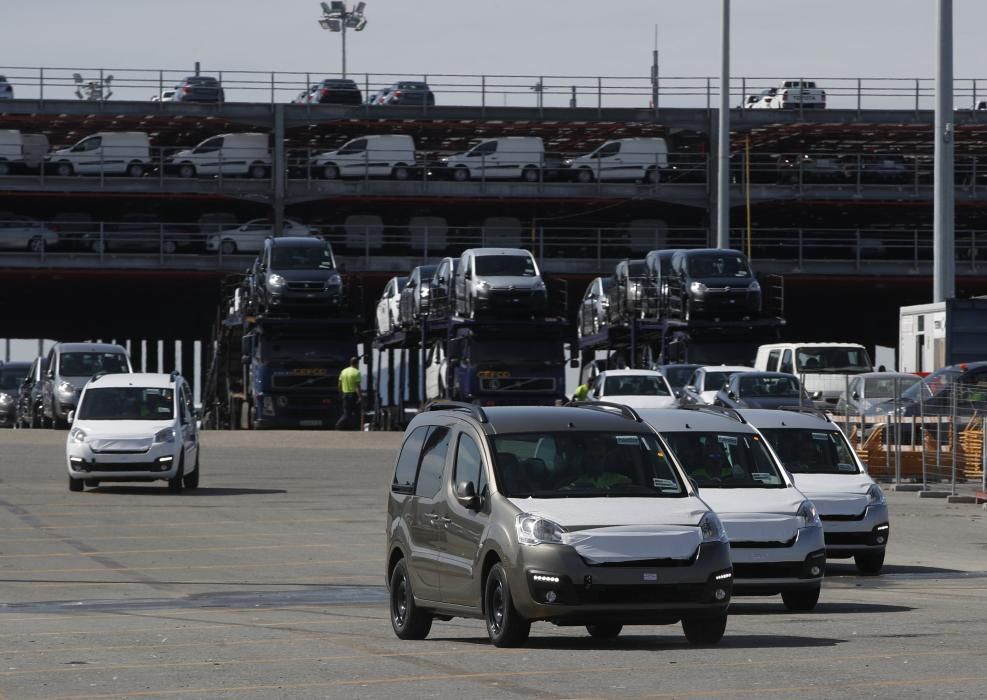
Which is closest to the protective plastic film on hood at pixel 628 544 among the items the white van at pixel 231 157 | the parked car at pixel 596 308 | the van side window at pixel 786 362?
the van side window at pixel 786 362

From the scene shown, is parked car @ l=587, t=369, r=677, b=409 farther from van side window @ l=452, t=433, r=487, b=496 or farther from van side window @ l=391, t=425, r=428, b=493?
van side window @ l=452, t=433, r=487, b=496

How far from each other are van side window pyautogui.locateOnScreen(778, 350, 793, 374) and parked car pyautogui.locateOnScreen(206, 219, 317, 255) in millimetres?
28692

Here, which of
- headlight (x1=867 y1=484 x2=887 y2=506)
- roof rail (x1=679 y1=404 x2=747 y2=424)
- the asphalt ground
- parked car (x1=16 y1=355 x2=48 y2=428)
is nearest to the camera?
the asphalt ground

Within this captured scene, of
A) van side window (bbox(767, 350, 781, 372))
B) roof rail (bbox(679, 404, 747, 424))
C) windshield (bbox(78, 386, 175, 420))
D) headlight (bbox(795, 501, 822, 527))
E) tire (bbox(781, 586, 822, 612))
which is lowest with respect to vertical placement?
tire (bbox(781, 586, 822, 612))

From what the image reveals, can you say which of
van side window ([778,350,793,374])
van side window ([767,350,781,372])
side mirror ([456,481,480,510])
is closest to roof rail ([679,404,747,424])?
side mirror ([456,481,480,510])

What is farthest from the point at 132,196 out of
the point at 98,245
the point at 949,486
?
the point at 949,486

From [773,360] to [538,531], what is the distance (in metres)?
28.2

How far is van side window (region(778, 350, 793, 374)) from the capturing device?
37844 millimetres

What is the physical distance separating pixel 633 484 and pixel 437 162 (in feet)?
184

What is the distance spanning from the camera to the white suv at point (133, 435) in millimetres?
26312

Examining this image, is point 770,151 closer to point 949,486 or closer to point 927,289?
point 927,289

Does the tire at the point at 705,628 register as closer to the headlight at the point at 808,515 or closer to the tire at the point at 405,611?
the tire at the point at 405,611

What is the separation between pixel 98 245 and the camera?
63469 millimetres

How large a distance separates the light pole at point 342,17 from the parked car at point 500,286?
44.8m
